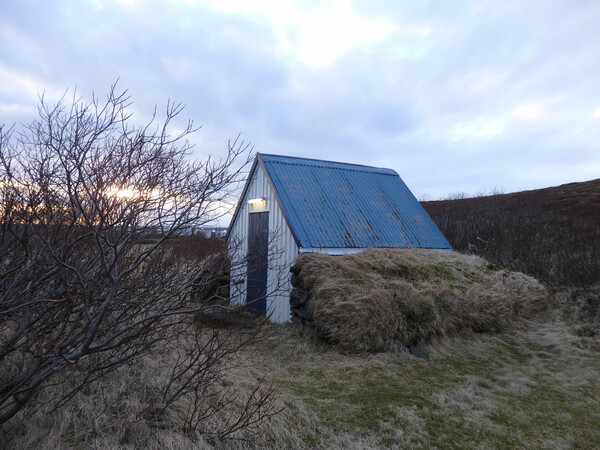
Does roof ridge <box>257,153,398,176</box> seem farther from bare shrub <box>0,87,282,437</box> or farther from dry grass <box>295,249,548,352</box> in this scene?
bare shrub <box>0,87,282,437</box>

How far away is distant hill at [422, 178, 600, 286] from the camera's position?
13586 millimetres

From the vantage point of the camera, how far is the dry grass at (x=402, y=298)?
23.2 ft

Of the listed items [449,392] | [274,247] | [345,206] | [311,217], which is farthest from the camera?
[345,206]

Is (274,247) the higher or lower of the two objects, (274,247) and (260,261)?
the higher

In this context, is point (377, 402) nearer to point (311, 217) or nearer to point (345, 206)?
point (311, 217)

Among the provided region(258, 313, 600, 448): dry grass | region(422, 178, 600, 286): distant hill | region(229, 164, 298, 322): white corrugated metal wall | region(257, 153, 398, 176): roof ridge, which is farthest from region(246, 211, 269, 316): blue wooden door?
region(422, 178, 600, 286): distant hill

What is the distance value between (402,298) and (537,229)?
14.1m

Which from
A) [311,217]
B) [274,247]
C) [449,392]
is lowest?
[449,392]

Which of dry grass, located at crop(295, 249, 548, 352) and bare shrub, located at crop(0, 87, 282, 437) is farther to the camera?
dry grass, located at crop(295, 249, 548, 352)

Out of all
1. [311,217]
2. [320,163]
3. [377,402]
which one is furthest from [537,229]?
[377,402]

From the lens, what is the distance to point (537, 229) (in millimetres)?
18250

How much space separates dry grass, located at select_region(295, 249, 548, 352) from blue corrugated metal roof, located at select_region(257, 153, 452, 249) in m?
0.77

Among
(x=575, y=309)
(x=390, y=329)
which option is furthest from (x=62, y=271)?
(x=575, y=309)

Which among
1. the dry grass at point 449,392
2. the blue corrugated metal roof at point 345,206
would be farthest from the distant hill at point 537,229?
the dry grass at point 449,392
